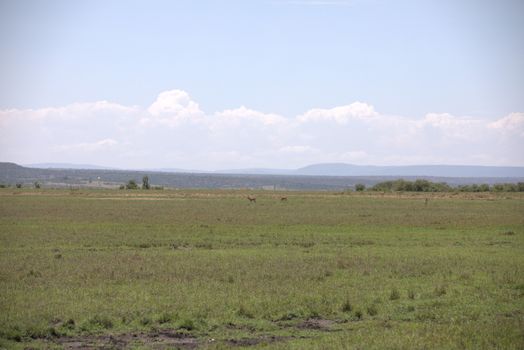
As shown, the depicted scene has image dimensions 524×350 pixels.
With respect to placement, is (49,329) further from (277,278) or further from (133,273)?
(277,278)

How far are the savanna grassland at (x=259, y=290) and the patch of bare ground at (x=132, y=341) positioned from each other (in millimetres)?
36

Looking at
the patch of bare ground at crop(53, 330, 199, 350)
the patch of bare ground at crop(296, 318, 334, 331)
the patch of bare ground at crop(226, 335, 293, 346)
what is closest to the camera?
the patch of bare ground at crop(53, 330, 199, 350)

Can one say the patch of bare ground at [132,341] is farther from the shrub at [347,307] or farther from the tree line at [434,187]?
the tree line at [434,187]

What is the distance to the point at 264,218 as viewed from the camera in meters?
41.9

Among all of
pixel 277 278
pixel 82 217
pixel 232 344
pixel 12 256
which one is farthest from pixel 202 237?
pixel 232 344

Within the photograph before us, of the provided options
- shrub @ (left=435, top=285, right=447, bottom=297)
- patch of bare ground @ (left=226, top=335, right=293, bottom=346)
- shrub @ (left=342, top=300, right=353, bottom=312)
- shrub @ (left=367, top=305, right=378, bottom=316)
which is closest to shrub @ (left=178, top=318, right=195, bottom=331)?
patch of bare ground @ (left=226, top=335, right=293, bottom=346)

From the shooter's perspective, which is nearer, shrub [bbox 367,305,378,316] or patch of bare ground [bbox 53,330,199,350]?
patch of bare ground [bbox 53,330,199,350]

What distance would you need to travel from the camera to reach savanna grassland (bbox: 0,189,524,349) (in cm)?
1224

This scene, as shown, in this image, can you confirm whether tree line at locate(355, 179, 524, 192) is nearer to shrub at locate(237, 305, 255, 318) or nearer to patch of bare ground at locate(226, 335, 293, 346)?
shrub at locate(237, 305, 255, 318)

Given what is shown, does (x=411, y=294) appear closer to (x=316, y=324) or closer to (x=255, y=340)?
(x=316, y=324)

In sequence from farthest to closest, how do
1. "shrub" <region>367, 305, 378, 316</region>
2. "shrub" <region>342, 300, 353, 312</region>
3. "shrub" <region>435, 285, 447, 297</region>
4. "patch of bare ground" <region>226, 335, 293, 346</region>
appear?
"shrub" <region>435, 285, 447, 297</region>
"shrub" <region>342, 300, 353, 312</region>
"shrub" <region>367, 305, 378, 316</region>
"patch of bare ground" <region>226, 335, 293, 346</region>

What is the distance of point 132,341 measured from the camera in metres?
12.0

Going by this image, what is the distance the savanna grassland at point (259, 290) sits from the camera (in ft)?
40.2

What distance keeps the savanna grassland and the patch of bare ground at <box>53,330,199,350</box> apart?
4 centimetres
